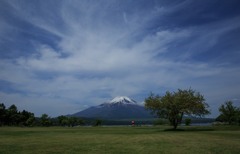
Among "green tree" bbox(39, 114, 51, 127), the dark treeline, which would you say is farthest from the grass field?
the dark treeline

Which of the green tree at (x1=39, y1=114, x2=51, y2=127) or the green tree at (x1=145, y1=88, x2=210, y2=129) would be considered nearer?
the green tree at (x1=145, y1=88, x2=210, y2=129)

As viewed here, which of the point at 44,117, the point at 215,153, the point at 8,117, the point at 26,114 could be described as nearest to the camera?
the point at 215,153

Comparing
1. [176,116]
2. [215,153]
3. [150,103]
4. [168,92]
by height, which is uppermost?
[168,92]

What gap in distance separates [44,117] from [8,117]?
27272 millimetres

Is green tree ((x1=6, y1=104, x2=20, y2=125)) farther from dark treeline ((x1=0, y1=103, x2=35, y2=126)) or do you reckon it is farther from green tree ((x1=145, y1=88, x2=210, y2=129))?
green tree ((x1=145, y1=88, x2=210, y2=129))

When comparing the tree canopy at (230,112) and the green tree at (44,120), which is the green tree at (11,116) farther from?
the tree canopy at (230,112)

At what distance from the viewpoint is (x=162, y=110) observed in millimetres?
38438

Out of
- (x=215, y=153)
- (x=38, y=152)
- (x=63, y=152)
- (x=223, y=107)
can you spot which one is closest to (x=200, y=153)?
(x=215, y=153)

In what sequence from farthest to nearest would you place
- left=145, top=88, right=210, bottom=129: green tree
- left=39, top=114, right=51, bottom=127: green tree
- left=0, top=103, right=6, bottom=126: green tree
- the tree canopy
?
left=0, top=103, right=6, bottom=126: green tree
left=39, top=114, right=51, bottom=127: green tree
the tree canopy
left=145, top=88, right=210, bottom=129: green tree

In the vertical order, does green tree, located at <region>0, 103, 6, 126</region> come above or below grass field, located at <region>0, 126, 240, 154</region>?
above

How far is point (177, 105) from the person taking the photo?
3659 centimetres

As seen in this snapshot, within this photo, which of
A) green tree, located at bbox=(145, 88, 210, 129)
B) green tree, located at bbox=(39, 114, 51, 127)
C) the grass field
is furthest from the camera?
green tree, located at bbox=(39, 114, 51, 127)

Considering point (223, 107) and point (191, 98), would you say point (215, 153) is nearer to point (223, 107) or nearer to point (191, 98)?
point (191, 98)

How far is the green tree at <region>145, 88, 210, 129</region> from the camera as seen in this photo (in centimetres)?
3625
